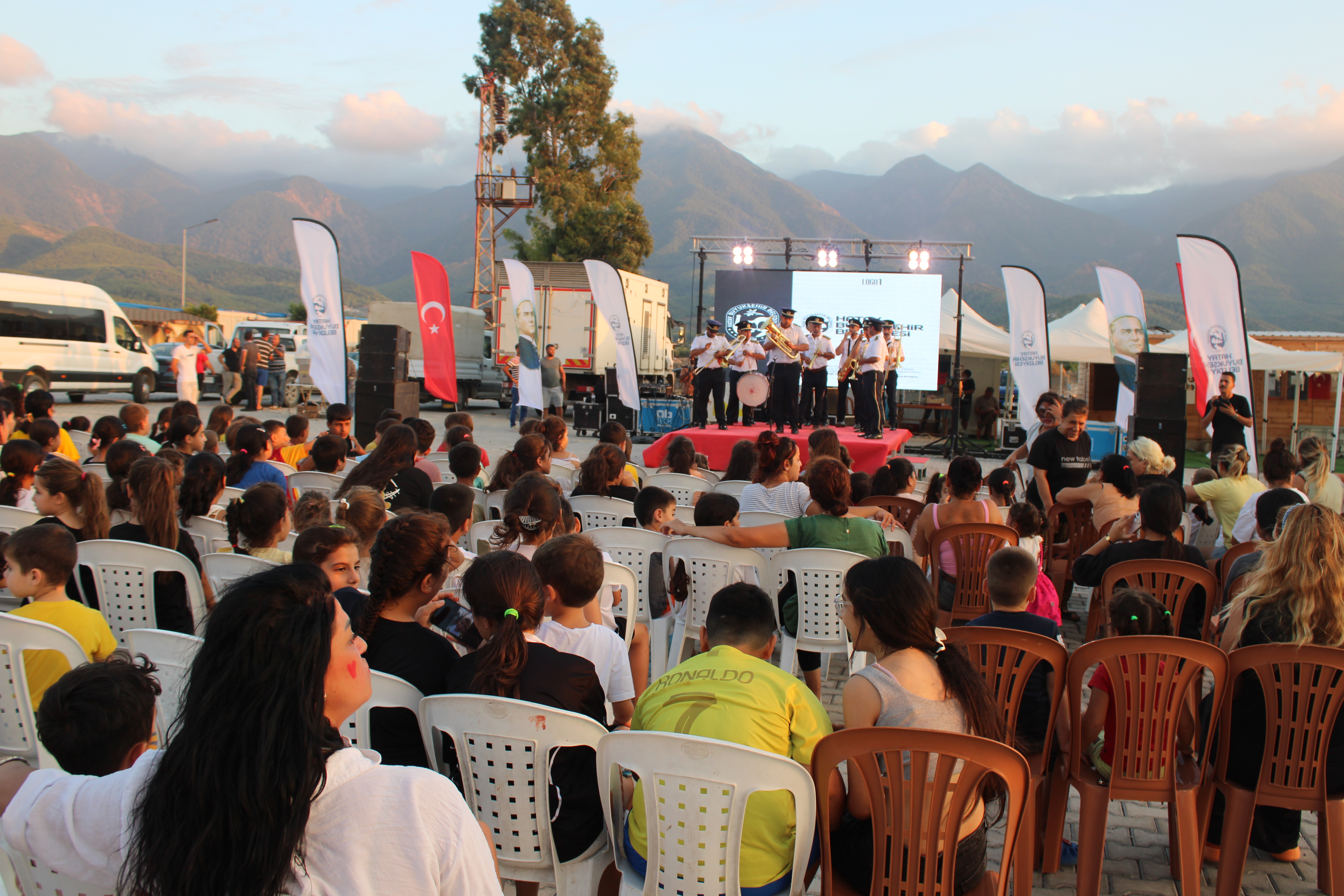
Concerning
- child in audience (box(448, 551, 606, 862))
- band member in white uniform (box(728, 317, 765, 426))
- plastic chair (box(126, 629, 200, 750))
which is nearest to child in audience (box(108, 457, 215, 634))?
plastic chair (box(126, 629, 200, 750))

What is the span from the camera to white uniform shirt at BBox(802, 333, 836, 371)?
479 inches

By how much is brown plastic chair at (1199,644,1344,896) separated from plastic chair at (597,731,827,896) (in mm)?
1618

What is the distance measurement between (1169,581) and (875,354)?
27.4 ft

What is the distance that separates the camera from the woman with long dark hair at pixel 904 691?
2074mm

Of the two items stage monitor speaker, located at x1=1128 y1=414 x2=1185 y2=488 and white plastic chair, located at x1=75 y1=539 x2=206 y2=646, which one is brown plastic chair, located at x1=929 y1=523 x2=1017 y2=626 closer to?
white plastic chair, located at x1=75 y1=539 x2=206 y2=646

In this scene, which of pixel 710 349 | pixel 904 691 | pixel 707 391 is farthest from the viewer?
pixel 707 391

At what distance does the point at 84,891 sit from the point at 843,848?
1573 mm

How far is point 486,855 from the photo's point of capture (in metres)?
1.24

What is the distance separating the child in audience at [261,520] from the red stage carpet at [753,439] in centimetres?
719

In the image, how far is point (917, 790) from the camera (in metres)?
1.89

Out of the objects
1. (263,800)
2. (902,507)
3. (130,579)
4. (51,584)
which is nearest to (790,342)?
(902,507)

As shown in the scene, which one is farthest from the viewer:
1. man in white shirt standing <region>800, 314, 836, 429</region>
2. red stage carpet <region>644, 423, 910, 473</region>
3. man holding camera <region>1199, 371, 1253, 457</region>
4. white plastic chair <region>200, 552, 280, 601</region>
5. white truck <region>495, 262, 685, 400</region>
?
white truck <region>495, 262, 685, 400</region>

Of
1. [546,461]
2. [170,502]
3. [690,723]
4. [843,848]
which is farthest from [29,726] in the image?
[546,461]

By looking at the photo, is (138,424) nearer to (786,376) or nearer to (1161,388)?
(786,376)
